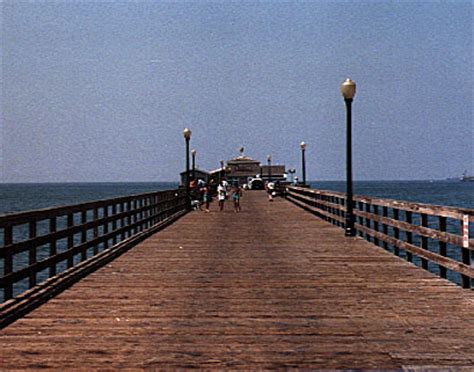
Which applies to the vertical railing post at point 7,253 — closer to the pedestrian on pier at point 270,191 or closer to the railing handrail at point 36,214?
the railing handrail at point 36,214

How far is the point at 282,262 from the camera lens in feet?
44.9

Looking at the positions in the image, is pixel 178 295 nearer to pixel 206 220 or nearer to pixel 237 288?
pixel 237 288

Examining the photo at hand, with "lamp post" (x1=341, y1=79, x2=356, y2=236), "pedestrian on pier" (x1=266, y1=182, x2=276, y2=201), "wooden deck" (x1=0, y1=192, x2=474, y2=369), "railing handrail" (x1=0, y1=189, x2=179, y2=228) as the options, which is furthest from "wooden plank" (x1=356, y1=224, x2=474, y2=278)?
"pedestrian on pier" (x1=266, y1=182, x2=276, y2=201)

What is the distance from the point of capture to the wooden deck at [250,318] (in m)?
6.60

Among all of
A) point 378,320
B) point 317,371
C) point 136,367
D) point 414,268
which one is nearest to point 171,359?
point 136,367

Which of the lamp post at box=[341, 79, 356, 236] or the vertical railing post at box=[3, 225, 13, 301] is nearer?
the vertical railing post at box=[3, 225, 13, 301]

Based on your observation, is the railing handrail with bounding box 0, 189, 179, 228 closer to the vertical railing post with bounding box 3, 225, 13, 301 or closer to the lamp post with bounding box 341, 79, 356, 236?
the vertical railing post with bounding box 3, 225, 13, 301

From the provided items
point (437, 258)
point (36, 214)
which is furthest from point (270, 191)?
point (36, 214)

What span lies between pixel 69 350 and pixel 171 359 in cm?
105

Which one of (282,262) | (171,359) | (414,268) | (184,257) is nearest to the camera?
(171,359)

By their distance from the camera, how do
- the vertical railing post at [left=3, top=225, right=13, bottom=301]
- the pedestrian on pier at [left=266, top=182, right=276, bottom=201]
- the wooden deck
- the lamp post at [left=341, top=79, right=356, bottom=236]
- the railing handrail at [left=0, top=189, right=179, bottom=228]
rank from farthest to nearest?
the pedestrian on pier at [left=266, top=182, right=276, bottom=201], the lamp post at [left=341, top=79, right=356, bottom=236], the railing handrail at [left=0, top=189, right=179, bottom=228], the vertical railing post at [left=3, top=225, right=13, bottom=301], the wooden deck

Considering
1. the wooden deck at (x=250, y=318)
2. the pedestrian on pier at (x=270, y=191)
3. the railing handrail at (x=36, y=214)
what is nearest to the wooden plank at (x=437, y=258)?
the wooden deck at (x=250, y=318)

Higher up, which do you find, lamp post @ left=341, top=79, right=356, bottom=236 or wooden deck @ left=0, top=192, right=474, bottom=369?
lamp post @ left=341, top=79, right=356, bottom=236

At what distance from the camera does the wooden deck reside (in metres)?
6.60
